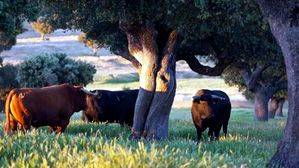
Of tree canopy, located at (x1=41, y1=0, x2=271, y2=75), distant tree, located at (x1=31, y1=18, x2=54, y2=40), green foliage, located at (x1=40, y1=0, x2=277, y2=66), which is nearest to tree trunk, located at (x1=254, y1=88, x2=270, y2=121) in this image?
distant tree, located at (x1=31, y1=18, x2=54, y2=40)

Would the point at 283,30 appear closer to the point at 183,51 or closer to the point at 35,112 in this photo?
the point at 35,112

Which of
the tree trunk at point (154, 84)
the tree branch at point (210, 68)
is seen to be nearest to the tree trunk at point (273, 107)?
the tree branch at point (210, 68)

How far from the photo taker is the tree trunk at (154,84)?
16984mm

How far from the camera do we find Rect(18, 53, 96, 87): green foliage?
37.0m

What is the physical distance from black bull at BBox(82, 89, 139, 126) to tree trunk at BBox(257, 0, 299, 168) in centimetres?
1135

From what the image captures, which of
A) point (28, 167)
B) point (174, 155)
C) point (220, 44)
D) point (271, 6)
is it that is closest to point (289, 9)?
point (271, 6)

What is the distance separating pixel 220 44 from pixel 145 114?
4.56m

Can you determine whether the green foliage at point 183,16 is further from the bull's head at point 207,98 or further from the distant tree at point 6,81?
the distant tree at point 6,81

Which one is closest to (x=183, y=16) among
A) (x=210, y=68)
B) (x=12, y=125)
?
(x=12, y=125)

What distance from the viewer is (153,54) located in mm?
17047

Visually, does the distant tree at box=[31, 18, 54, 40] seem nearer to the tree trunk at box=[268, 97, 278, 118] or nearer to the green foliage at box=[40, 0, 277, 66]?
the green foliage at box=[40, 0, 277, 66]

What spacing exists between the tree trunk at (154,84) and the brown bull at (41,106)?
7.17ft

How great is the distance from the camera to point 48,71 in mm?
36969

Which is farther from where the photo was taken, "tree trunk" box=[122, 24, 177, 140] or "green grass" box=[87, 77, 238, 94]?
"green grass" box=[87, 77, 238, 94]
